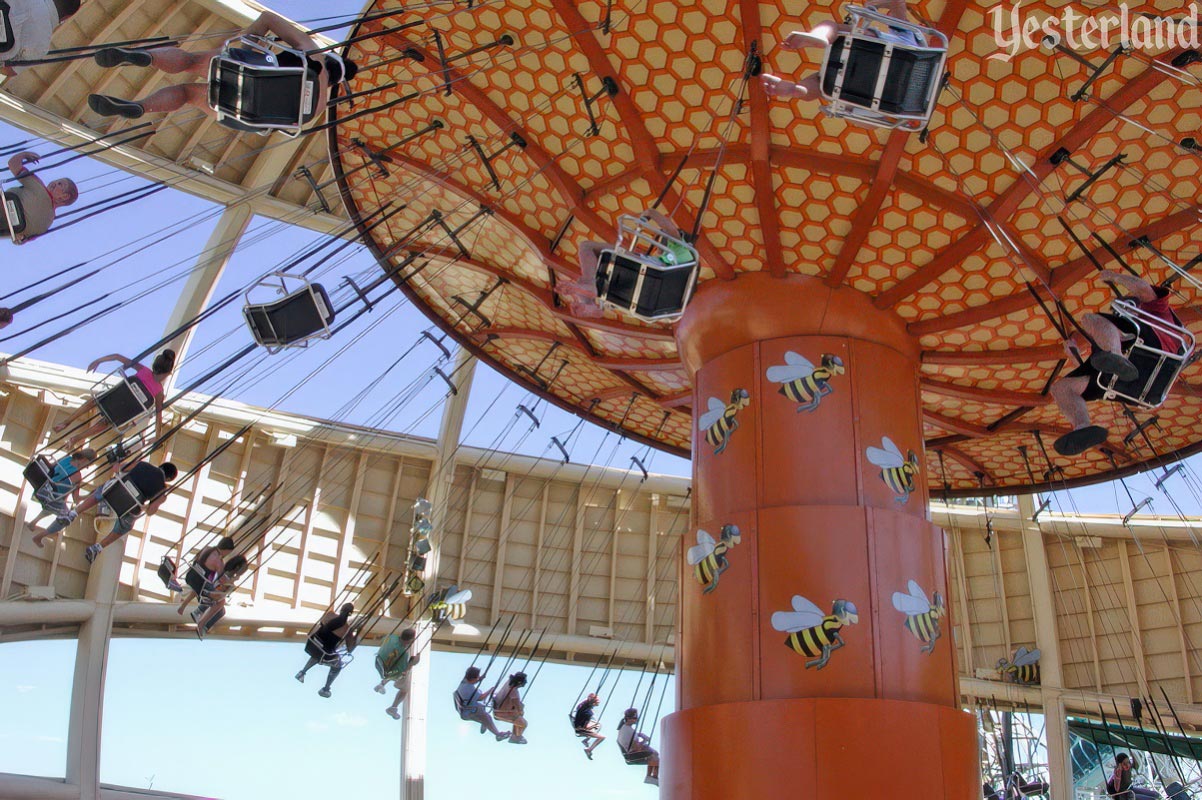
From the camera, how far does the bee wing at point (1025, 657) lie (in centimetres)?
2132

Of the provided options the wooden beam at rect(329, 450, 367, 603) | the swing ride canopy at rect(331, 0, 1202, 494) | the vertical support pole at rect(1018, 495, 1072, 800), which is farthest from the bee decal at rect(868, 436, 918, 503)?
the wooden beam at rect(329, 450, 367, 603)

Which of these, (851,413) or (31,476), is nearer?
(851,413)

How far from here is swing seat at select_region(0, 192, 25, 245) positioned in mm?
8000

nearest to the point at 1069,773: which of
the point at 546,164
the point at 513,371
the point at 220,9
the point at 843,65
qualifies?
the point at 513,371

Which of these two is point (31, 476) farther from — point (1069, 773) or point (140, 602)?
point (1069, 773)

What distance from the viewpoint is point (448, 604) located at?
56.2 ft

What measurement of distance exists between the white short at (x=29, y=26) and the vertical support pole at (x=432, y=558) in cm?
1319

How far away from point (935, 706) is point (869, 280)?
4.77m

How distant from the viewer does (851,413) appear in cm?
1088

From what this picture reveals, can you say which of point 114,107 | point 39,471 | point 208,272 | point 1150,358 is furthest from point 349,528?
point 1150,358

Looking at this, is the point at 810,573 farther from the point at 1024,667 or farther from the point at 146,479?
the point at 1024,667

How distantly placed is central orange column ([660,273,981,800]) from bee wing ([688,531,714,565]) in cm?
2

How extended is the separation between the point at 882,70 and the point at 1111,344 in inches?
125

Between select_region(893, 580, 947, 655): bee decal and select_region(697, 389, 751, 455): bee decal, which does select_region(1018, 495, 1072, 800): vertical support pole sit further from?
select_region(697, 389, 751, 455): bee decal
